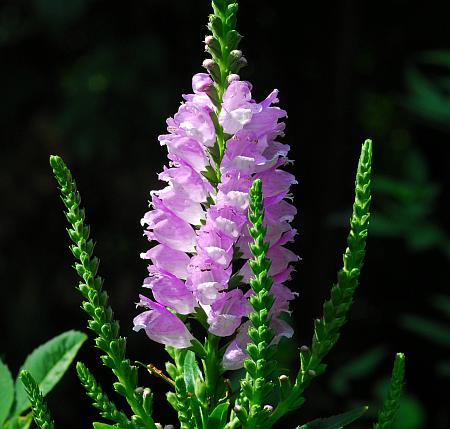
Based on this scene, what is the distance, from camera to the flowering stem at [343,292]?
114cm

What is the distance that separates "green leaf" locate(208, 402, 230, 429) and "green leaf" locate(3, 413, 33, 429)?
44cm

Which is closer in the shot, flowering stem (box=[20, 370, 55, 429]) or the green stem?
flowering stem (box=[20, 370, 55, 429])

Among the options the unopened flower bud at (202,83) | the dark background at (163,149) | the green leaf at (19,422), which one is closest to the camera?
the unopened flower bud at (202,83)

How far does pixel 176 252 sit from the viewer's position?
4.40ft

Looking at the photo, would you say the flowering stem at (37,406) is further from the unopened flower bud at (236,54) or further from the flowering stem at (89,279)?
the unopened flower bud at (236,54)

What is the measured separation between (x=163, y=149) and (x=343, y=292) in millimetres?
4941

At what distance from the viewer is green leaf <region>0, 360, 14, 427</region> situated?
155cm

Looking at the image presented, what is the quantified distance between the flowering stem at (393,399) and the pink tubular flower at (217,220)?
18cm

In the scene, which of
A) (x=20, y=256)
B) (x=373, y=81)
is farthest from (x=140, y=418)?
(x=373, y=81)

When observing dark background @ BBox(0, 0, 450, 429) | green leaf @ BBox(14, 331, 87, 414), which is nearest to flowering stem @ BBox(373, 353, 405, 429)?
green leaf @ BBox(14, 331, 87, 414)

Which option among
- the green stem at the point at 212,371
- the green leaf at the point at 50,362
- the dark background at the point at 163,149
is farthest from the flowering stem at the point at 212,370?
the dark background at the point at 163,149

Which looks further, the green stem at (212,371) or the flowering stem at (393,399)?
the green stem at (212,371)

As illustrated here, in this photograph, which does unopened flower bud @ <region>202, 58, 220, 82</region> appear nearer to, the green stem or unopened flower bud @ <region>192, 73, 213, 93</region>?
unopened flower bud @ <region>192, 73, 213, 93</region>

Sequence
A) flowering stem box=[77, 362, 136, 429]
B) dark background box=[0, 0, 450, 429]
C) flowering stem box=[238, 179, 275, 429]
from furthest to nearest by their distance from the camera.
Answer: dark background box=[0, 0, 450, 429] < flowering stem box=[77, 362, 136, 429] < flowering stem box=[238, 179, 275, 429]
